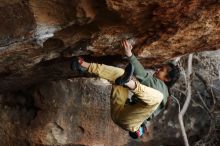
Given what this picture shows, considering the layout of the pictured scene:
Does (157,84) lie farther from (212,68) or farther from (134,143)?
(212,68)

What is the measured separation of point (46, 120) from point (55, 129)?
184mm

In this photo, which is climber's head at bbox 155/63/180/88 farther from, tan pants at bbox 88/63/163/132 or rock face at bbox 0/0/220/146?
tan pants at bbox 88/63/163/132

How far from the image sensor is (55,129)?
579cm

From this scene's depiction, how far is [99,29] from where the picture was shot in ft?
12.7

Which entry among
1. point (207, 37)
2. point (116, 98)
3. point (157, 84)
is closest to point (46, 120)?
point (116, 98)

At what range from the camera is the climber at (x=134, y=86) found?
3749 mm

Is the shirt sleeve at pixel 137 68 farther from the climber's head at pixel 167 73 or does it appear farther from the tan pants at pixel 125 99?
the climber's head at pixel 167 73

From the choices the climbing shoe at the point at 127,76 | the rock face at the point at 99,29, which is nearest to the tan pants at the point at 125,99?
the climbing shoe at the point at 127,76

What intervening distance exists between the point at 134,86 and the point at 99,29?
0.64 metres

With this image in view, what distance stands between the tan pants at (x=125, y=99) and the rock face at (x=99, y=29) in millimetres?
282

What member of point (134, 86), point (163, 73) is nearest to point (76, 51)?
point (134, 86)

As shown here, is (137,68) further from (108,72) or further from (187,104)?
(187,104)

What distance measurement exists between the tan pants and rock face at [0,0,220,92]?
0.28 meters

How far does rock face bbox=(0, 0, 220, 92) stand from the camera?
3.40 m
